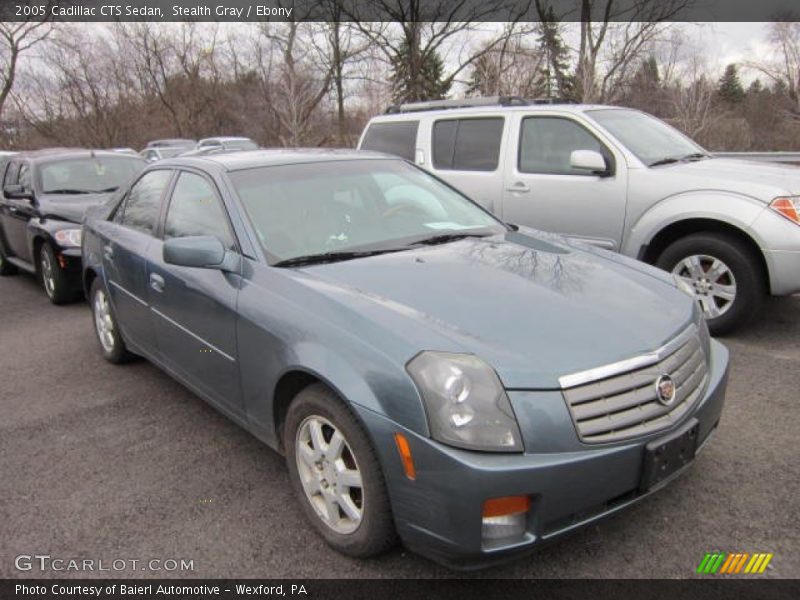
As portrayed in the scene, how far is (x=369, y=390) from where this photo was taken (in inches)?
87.3

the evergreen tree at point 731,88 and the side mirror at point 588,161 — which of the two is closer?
the side mirror at point 588,161

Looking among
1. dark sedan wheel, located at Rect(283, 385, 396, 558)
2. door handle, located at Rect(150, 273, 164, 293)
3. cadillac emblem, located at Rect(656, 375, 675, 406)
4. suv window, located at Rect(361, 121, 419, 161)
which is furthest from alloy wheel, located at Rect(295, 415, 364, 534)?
suv window, located at Rect(361, 121, 419, 161)

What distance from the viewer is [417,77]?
93.8ft

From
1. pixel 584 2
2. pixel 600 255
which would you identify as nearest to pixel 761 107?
pixel 584 2

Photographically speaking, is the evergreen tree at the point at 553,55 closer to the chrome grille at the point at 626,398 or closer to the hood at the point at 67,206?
the hood at the point at 67,206

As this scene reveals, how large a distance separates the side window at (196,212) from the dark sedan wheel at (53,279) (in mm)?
3617

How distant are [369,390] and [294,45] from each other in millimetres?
29850

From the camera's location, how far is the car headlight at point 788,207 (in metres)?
4.48

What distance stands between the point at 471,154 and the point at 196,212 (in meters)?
3.54

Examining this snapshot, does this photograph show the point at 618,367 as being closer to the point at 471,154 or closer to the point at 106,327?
the point at 106,327

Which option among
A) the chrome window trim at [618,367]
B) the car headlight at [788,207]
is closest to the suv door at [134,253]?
the chrome window trim at [618,367]

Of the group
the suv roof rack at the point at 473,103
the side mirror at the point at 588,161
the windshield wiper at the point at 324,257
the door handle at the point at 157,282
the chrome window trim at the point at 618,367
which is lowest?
the chrome window trim at the point at 618,367

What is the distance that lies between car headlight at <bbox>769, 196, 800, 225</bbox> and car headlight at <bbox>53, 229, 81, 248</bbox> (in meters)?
6.41

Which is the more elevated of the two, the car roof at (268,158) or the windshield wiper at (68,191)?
the car roof at (268,158)
